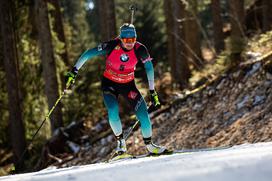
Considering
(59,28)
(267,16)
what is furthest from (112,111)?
(59,28)

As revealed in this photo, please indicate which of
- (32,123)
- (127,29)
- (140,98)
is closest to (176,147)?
(140,98)

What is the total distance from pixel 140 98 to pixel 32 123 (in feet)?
33.3

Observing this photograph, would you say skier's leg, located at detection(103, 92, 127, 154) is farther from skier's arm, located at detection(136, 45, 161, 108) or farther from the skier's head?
the skier's head

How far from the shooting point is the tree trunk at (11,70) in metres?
14.5

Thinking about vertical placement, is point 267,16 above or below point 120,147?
above

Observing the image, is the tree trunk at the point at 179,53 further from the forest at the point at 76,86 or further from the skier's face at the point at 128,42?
the skier's face at the point at 128,42

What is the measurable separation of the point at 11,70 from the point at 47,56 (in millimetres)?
1321

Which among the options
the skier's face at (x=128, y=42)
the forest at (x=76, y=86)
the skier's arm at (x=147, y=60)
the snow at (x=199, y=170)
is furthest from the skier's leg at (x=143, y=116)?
the snow at (x=199, y=170)

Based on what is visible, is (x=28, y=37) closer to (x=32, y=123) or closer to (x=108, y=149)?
(x=32, y=123)

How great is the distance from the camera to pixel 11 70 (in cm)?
1452

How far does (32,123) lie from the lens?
16609 mm

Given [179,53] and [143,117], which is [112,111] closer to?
[143,117]

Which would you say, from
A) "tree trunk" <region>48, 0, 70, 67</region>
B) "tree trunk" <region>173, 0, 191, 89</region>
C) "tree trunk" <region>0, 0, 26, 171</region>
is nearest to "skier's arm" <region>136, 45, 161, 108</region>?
"tree trunk" <region>173, 0, 191, 89</region>

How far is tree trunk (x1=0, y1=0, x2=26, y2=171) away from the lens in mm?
14477
